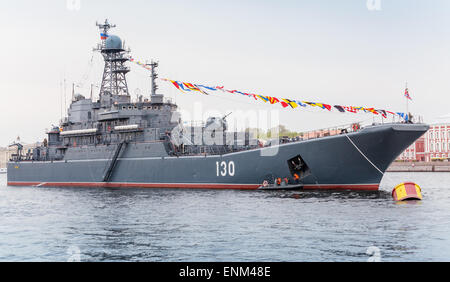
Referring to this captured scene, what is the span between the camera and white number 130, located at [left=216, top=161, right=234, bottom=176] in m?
40.2

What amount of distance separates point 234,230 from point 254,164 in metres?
18.6

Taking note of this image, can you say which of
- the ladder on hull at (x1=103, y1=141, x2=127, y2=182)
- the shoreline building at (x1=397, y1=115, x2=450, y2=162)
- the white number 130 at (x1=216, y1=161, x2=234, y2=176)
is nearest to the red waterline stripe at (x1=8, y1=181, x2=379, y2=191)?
the ladder on hull at (x1=103, y1=141, x2=127, y2=182)

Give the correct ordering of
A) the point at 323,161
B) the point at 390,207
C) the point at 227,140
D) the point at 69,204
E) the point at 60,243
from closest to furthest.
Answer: the point at 60,243 < the point at 390,207 < the point at 69,204 < the point at 323,161 < the point at 227,140

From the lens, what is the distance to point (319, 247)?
54.9ft

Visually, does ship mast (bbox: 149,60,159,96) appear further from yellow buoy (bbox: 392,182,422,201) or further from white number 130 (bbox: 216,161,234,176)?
yellow buoy (bbox: 392,182,422,201)

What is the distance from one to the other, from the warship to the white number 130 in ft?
0.26

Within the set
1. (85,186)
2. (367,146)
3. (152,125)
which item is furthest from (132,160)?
(367,146)

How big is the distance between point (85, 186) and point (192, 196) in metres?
21.4

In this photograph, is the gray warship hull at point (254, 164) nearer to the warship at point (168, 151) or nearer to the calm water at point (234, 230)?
the warship at point (168, 151)

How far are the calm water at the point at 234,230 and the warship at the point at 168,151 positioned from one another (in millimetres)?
4157

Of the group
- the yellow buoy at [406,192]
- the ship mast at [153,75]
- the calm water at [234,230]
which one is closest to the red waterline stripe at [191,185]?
the calm water at [234,230]

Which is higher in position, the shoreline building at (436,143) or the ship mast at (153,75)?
the ship mast at (153,75)

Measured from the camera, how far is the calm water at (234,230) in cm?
1619
